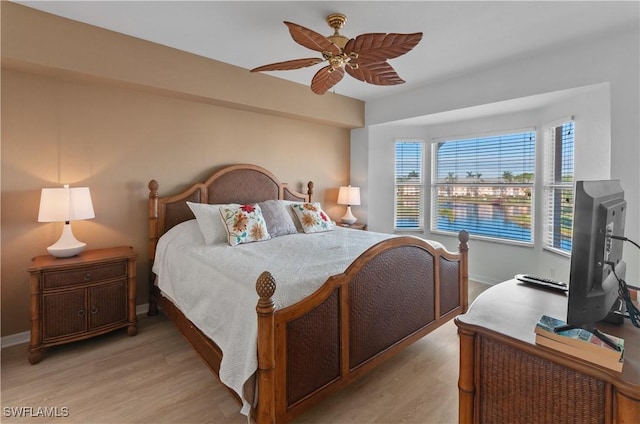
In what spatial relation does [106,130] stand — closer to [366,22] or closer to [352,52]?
[352,52]

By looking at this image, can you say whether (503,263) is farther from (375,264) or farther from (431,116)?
(375,264)

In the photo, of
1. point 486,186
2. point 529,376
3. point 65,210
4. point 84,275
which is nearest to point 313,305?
point 529,376

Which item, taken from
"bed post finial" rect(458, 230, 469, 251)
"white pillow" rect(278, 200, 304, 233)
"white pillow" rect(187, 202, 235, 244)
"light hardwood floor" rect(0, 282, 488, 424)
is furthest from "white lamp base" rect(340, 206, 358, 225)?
"light hardwood floor" rect(0, 282, 488, 424)

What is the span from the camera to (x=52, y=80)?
2.64 meters

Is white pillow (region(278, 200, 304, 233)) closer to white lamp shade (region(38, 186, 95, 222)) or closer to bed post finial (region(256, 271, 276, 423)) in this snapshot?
white lamp shade (region(38, 186, 95, 222))

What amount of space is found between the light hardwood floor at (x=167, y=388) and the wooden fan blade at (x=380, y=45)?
2169 mm

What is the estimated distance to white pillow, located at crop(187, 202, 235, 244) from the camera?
286 cm

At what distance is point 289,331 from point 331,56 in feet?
5.73

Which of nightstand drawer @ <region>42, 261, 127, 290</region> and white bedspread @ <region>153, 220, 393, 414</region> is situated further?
nightstand drawer @ <region>42, 261, 127, 290</region>

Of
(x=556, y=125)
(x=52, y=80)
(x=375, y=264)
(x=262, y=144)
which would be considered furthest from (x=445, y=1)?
(x=52, y=80)

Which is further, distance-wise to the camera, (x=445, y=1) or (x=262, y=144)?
(x=262, y=144)

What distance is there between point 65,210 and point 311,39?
2.27 metres

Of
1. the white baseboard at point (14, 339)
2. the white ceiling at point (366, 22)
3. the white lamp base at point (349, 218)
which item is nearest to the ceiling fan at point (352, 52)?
the white ceiling at point (366, 22)

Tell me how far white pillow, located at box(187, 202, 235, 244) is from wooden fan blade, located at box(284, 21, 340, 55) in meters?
1.74
